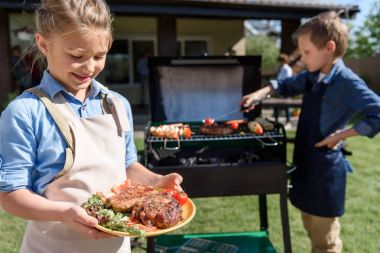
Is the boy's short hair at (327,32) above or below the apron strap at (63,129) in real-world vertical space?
above

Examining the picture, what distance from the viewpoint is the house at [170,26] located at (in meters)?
9.39

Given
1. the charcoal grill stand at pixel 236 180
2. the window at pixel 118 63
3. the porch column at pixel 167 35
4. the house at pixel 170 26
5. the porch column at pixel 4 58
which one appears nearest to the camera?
the charcoal grill stand at pixel 236 180

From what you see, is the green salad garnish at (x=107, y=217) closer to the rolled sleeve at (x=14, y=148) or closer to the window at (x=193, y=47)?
the rolled sleeve at (x=14, y=148)

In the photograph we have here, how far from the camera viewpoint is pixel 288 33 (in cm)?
1148

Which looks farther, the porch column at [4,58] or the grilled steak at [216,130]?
the porch column at [4,58]

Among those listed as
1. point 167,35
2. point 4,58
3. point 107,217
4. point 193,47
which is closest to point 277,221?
point 107,217

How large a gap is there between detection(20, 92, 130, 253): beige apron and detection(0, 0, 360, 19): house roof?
7817 mm

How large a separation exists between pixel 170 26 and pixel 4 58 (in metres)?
4.12

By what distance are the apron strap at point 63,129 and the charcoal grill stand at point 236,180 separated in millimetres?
1128

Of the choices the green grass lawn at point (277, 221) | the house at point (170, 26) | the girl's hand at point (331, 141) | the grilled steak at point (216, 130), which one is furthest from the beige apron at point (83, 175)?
the house at point (170, 26)

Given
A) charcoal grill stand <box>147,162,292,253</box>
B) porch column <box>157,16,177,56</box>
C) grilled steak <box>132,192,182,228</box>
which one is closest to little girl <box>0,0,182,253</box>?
grilled steak <box>132,192,182,228</box>

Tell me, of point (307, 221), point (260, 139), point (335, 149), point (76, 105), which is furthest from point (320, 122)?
point (76, 105)

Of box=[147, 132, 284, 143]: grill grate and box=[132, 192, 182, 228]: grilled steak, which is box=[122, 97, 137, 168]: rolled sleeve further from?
box=[147, 132, 284, 143]: grill grate

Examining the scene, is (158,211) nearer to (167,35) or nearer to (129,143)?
(129,143)
